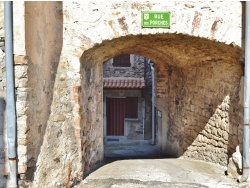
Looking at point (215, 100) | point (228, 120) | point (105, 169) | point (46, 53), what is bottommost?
point (105, 169)

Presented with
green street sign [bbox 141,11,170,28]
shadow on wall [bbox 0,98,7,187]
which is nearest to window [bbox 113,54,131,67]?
green street sign [bbox 141,11,170,28]

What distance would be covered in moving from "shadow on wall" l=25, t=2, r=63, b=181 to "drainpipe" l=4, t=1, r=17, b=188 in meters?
0.14

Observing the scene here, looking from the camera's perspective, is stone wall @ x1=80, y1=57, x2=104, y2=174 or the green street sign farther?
stone wall @ x1=80, y1=57, x2=104, y2=174

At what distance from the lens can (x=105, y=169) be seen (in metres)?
4.07

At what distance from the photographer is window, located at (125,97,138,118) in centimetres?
1073

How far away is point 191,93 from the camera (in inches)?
200

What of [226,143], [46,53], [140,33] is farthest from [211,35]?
[46,53]

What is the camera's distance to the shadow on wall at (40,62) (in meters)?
2.68

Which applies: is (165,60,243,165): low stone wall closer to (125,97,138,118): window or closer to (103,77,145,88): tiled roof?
(103,77,145,88): tiled roof

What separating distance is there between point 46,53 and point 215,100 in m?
2.63

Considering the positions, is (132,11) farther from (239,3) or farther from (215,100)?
(215,100)

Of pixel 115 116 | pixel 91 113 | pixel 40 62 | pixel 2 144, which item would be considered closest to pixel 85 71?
pixel 91 113

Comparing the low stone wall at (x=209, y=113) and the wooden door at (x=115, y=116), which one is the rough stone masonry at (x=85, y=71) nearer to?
the low stone wall at (x=209, y=113)

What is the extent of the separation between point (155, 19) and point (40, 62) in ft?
4.71
